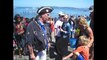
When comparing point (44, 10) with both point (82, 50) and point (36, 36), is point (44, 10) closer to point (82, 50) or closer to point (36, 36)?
point (36, 36)

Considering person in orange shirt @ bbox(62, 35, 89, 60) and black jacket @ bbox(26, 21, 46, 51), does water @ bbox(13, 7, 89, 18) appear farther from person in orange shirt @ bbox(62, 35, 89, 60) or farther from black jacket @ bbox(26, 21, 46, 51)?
person in orange shirt @ bbox(62, 35, 89, 60)

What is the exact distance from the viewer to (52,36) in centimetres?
262

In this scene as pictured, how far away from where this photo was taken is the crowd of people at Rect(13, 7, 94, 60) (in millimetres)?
2596

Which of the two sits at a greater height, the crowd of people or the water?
the water

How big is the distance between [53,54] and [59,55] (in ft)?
0.20

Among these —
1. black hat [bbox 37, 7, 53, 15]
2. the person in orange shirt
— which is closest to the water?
black hat [bbox 37, 7, 53, 15]

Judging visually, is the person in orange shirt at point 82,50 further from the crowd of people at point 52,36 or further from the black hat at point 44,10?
the black hat at point 44,10

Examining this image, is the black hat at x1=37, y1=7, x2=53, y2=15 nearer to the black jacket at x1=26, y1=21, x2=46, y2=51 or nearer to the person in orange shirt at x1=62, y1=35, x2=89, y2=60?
the black jacket at x1=26, y1=21, x2=46, y2=51

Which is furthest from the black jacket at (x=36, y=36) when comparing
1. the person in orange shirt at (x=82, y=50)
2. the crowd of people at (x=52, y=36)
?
the person in orange shirt at (x=82, y=50)

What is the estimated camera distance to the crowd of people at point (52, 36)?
2.60m

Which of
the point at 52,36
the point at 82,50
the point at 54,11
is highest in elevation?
the point at 54,11

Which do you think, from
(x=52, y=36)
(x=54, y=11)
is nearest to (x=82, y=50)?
(x=52, y=36)

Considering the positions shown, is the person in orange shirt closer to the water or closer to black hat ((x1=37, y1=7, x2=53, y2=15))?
the water
